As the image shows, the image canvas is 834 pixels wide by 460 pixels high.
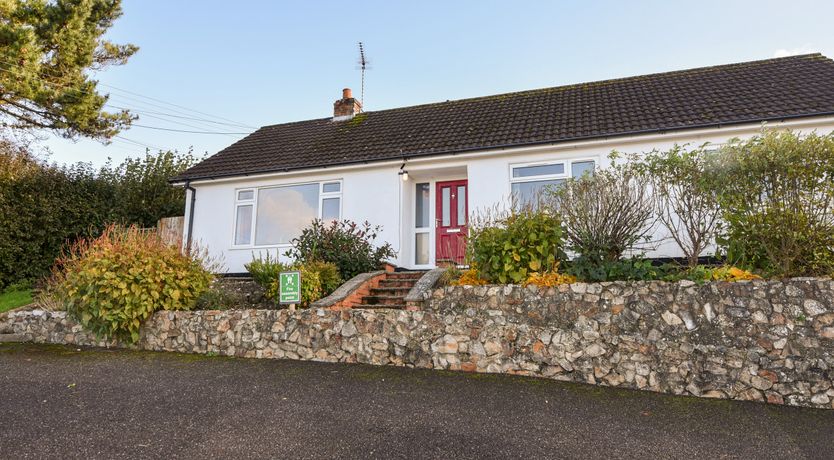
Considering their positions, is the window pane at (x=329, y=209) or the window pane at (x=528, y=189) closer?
the window pane at (x=528, y=189)

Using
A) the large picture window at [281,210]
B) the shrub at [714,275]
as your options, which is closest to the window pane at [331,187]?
the large picture window at [281,210]

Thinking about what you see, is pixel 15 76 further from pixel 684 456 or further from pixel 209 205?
pixel 684 456

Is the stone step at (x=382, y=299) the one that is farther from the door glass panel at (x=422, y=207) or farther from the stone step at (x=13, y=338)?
the stone step at (x=13, y=338)

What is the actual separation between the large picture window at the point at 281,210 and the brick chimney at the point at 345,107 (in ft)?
13.7

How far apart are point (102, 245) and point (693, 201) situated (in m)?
8.97

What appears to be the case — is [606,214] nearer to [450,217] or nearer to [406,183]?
[450,217]

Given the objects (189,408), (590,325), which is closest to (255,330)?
(189,408)

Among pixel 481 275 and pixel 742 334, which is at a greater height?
pixel 481 275

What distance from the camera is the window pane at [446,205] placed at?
1050 cm

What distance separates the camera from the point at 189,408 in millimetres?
4508

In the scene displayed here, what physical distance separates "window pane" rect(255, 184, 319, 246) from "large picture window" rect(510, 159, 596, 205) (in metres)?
4.78

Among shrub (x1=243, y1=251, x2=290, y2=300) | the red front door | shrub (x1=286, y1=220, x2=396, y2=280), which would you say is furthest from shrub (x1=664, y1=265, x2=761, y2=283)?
shrub (x1=243, y1=251, x2=290, y2=300)

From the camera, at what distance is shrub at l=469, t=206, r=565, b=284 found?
6.28 meters

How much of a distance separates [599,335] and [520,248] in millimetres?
1518
